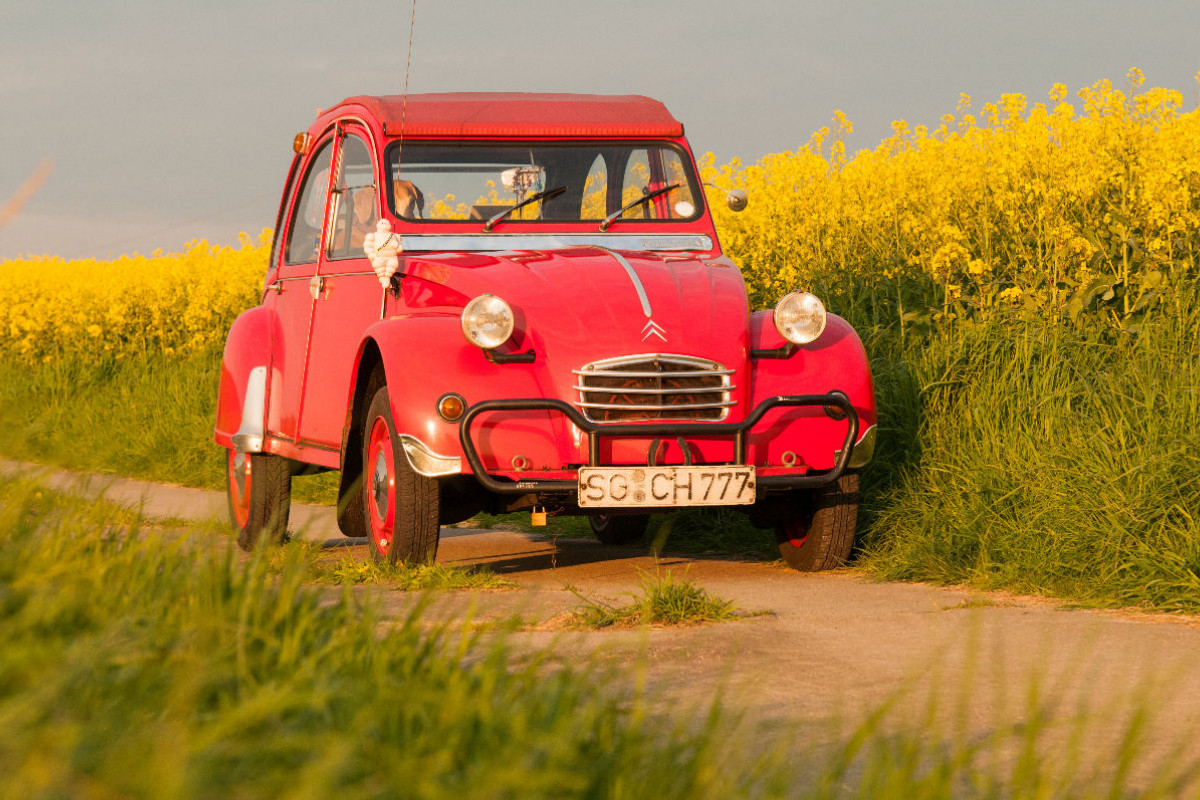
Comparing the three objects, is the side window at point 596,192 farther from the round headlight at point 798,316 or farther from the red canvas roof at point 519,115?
the round headlight at point 798,316

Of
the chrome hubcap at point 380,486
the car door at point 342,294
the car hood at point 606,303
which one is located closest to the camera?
the car hood at point 606,303

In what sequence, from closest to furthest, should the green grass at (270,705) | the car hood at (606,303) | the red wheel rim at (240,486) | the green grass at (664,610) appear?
1. the green grass at (270,705)
2. the green grass at (664,610)
3. the car hood at (606,303)
4. the red wheel rim at (240,486)

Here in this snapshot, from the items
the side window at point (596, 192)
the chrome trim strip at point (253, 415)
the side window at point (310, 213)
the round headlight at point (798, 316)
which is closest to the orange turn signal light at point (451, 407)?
the round headlight at point (798, 316)

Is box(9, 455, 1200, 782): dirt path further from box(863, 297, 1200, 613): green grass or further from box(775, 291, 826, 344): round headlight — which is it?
box(775, 291, 826, 344): round headlight

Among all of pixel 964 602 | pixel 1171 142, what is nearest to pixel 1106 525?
pixel 964 602

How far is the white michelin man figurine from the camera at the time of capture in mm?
6723

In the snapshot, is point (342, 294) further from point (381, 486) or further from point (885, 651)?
point (885, 651)

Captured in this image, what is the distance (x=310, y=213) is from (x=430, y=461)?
2.86m

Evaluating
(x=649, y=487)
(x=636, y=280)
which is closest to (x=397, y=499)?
(x=649, y=487)

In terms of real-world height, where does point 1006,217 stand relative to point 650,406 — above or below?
above

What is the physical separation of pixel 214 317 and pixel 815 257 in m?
9.69

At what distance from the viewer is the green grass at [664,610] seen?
4996 mm

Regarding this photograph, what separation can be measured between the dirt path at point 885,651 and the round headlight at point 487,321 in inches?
38.6

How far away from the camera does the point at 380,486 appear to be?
21.2ft
